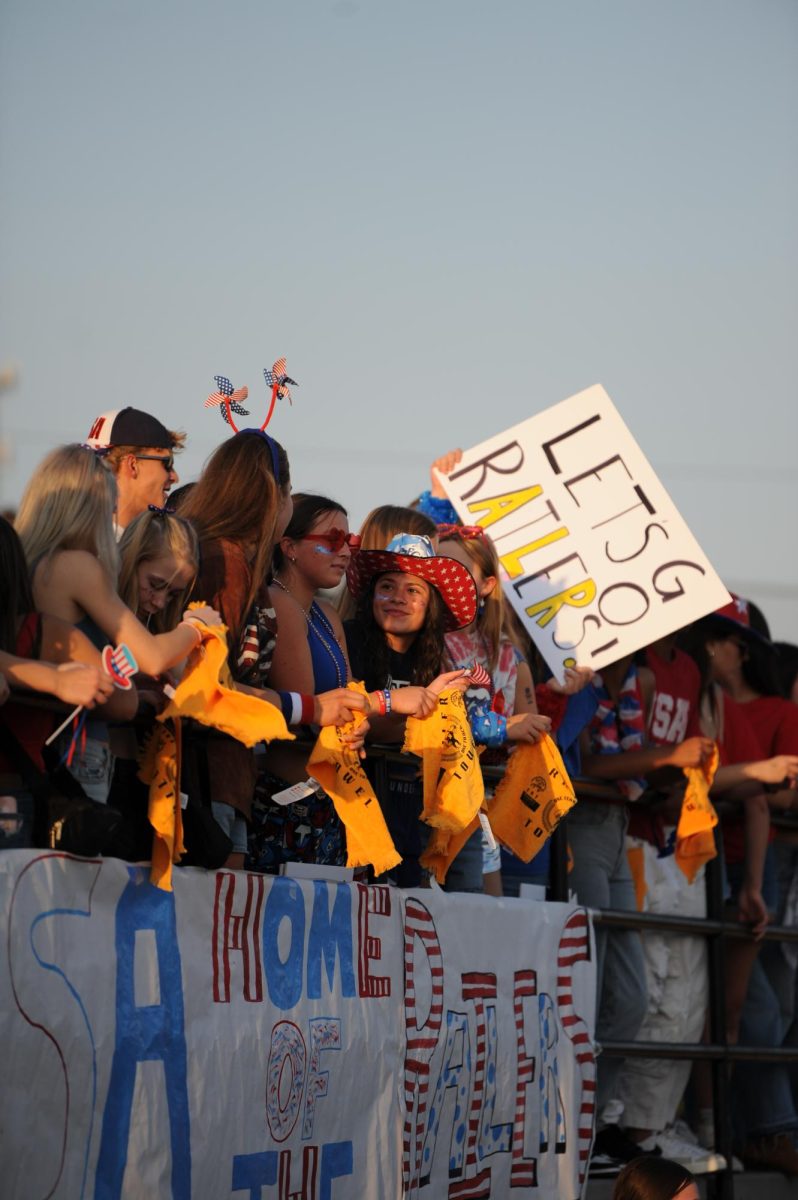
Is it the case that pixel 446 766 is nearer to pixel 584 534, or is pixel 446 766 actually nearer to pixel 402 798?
pixel 402 798

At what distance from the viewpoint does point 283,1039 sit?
4668mm

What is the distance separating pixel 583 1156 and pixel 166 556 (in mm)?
2857

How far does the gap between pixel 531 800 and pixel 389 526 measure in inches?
45.5

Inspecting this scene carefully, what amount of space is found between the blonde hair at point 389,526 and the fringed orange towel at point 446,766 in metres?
0.97

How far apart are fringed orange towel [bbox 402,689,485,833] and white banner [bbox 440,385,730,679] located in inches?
59.4

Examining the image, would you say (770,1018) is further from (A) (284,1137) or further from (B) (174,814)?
(B) (174,814)

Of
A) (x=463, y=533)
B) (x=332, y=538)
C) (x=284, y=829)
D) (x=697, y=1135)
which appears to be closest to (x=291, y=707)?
(x=284, y=829)

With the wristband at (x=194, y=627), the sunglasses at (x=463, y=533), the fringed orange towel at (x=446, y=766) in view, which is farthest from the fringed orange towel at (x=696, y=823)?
the wristband at (x=194, y=627)

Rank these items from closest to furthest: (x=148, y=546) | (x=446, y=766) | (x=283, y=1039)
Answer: (x=283, y=1039)
(x=148, y=546)
(x=446, y=766)

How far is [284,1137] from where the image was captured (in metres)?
4.64

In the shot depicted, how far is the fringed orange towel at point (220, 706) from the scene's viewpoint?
4.39 meters

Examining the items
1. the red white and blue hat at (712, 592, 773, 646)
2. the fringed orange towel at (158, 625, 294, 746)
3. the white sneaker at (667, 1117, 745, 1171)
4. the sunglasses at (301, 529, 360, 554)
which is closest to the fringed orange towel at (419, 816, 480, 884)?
the sunglasses at (301, 529, 360, 554)

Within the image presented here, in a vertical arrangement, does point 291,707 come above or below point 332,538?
below

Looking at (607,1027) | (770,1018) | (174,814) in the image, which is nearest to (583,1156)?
(607,1027)
